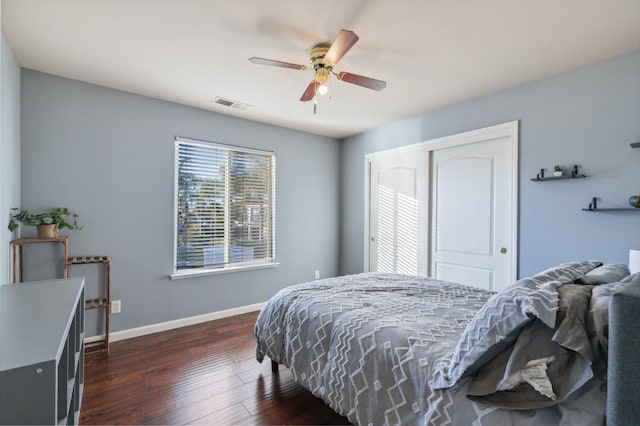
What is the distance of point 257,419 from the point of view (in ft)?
6.21

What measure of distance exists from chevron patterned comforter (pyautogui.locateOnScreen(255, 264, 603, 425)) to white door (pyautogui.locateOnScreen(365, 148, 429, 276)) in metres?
1.45

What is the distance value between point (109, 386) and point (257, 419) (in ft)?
4.09

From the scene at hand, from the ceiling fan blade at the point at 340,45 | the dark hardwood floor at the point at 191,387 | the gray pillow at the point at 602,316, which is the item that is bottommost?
the dark hardwood floor at the point at 191,387

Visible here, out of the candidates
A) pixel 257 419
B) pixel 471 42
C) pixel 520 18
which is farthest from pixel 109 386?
pixel 520 18

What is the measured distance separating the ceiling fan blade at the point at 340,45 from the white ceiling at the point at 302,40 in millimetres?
181

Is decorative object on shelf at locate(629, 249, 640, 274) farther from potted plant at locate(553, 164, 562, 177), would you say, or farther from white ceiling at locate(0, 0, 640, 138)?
white ceiling at locate(0, 0, 640, 138)

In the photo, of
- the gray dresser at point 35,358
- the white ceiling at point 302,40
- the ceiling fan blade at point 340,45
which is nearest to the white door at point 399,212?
the white ceiling at point 302,40

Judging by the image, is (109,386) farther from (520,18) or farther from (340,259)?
(520,18)

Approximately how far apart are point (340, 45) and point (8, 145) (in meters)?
2.58

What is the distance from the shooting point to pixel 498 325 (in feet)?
3.81

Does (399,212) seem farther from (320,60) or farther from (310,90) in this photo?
(320,60)

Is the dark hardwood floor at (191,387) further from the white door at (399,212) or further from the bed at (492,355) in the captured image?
the white door at (399,212)

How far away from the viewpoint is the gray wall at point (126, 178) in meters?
2.72

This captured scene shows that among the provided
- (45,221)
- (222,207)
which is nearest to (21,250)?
(45,221)
